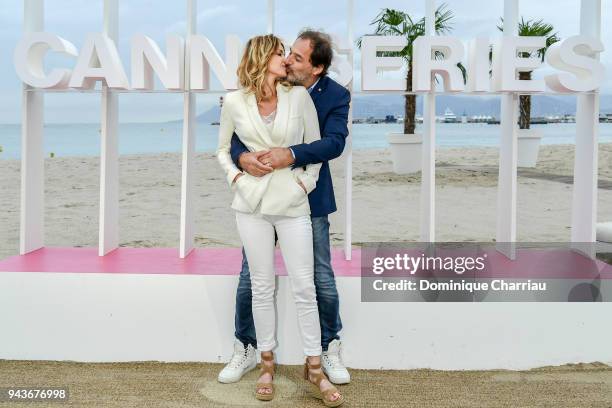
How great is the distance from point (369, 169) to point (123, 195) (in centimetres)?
561

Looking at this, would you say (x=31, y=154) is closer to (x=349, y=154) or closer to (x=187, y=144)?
(x=187, y=144)

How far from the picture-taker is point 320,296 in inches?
123

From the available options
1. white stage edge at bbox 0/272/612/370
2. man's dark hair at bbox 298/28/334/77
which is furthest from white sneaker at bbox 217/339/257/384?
man's dark hair at bbox 298/28/334/77

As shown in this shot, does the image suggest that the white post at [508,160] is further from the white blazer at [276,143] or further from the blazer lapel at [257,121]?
the blazer lapel at [257,121]

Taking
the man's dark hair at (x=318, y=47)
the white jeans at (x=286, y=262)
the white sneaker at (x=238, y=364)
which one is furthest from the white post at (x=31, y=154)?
the man's dark hair at (x=318, y=47)

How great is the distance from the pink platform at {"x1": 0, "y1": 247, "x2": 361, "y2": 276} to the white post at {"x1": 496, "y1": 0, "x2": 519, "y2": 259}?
90 centimetres

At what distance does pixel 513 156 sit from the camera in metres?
4.06

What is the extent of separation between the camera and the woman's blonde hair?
2.83 meters

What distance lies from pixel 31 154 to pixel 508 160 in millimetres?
2844

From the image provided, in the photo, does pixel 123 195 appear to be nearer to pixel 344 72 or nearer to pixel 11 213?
pixel 11 213

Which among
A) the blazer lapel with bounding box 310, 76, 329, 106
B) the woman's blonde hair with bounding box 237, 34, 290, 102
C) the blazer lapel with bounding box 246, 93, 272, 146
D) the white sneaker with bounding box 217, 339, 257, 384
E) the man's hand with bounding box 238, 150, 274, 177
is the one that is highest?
the woman's blonde hair with bounding box 237, 34, 290, 102

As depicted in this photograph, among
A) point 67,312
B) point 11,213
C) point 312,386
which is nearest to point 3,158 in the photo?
point 11,213

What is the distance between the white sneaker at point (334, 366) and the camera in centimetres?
322

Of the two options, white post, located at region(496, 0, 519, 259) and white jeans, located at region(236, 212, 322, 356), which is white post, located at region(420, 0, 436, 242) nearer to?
white post, located at region(496, 0, 519, 259)
